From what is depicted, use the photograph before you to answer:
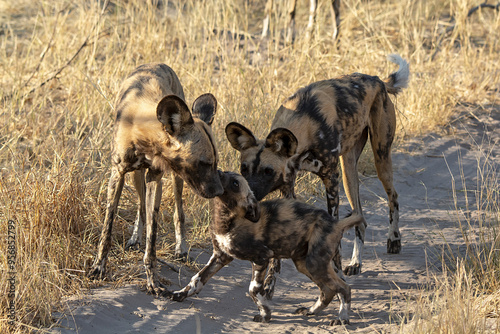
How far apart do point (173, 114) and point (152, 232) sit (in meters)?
0.90

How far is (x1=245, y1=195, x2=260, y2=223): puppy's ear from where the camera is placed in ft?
11.6

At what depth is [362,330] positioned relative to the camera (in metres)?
3.51

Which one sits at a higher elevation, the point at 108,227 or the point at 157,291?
the point at 108,227

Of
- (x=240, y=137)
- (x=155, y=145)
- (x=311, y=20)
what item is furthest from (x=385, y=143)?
(x=311, y=20)

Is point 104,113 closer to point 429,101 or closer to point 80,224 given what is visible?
point 80,224

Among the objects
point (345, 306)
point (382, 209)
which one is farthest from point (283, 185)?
point (382, 209)

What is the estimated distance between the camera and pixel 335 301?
13.3ft

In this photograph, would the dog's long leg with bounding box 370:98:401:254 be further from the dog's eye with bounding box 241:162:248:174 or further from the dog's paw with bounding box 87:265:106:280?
the dog's paw with bounding box 87:265:106:280

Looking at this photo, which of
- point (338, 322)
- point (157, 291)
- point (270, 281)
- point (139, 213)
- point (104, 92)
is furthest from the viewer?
point (104, 92)

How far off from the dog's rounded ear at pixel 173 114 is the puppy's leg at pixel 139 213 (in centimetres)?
116

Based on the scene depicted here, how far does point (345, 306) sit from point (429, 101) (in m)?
4.34

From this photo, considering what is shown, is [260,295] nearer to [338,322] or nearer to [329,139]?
[338,322]

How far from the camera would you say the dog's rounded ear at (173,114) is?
330 cm

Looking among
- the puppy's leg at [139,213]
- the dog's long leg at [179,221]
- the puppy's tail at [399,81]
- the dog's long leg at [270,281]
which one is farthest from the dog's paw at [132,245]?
the puppy's tail at [399,81]
